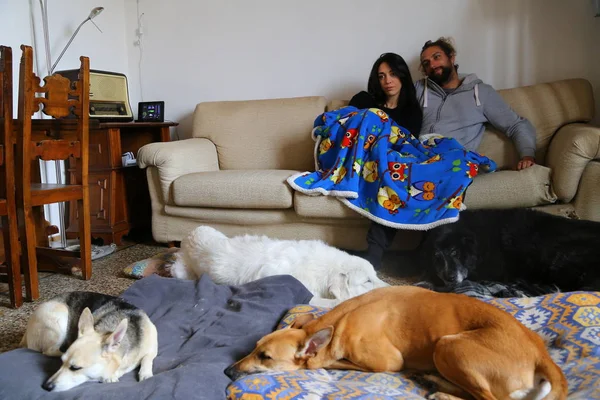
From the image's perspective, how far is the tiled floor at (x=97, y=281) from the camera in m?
1.97

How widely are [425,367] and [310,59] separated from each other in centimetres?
286

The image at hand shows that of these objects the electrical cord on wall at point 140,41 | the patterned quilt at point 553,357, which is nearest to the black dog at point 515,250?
the patterned quilt at point 553,357

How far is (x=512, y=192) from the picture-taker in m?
2.31

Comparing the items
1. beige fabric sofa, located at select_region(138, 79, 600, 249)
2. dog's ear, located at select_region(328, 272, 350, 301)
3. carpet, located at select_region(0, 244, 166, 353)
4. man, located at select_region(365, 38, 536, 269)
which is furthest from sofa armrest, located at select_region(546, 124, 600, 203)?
carpet, located at select_region(0, 244, 166, 353)

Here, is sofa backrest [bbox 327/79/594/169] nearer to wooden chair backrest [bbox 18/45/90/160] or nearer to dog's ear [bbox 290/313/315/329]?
dog's ear [bbox 290/313/315/329]

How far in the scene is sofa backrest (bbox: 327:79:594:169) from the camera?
2.76 metres

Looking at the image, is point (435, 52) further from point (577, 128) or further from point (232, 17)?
point (232, 17)

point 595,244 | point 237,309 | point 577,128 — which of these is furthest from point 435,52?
point 237,309

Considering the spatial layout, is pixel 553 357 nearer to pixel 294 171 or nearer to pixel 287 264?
pixel 287 264

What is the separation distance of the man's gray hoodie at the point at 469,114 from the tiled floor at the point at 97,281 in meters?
0.89

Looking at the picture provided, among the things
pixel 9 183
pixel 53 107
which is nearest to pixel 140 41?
pixel 53 107

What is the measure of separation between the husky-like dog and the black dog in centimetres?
138

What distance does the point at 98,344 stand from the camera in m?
1.22

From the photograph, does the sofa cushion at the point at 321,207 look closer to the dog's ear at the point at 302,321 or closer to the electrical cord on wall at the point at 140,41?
the dog's ear at the point at 302,321
